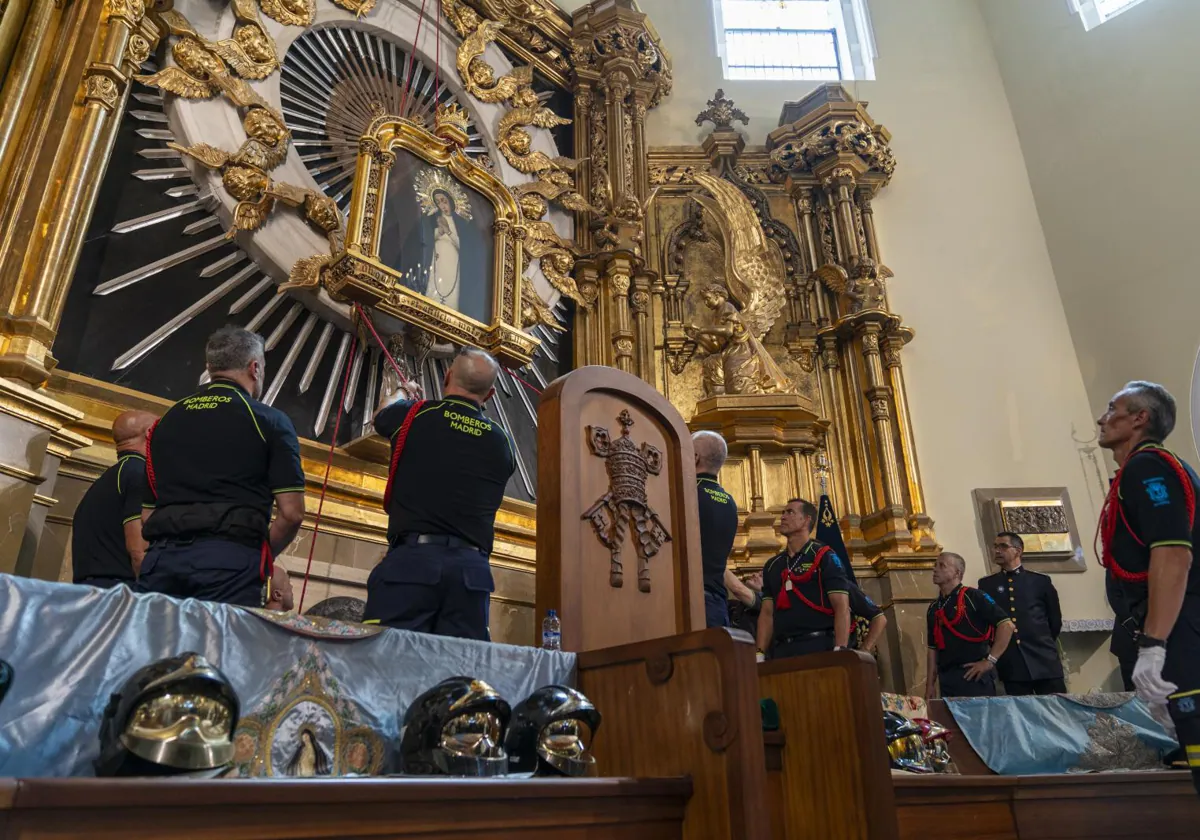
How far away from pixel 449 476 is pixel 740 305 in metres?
3.76

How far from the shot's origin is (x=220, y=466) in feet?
7.07

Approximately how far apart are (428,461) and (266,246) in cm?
206

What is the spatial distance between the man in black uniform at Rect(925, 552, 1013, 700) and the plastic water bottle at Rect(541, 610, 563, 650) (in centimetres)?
294

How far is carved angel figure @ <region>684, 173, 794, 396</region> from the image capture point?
211 inches

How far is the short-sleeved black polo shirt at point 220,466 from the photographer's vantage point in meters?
2.12

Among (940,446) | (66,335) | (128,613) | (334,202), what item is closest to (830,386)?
(940,446)

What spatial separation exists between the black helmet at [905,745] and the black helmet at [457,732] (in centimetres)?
158

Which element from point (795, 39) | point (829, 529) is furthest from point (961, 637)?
point (795, 39)

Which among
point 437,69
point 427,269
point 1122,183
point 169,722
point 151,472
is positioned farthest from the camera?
point 1122,183

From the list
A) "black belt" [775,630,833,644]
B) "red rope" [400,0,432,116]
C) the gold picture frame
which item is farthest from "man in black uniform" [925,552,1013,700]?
"red rope" [400,0,432,116]

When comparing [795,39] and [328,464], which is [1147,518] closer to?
[328,464]

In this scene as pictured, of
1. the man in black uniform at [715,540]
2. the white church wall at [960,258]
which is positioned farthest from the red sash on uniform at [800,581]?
the white church wall at [960,258]

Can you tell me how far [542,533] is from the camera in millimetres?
2168

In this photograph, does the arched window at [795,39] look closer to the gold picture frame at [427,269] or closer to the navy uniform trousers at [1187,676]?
the gold picture frame at [427,269]
